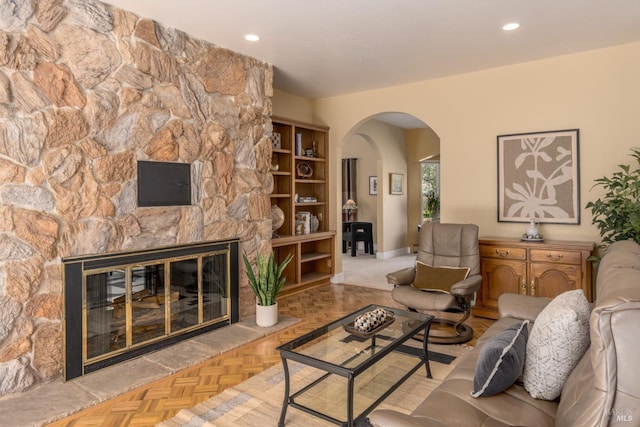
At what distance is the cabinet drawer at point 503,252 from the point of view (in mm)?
4004

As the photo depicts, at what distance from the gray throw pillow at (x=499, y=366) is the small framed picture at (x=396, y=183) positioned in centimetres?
658

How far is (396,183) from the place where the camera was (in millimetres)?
8344

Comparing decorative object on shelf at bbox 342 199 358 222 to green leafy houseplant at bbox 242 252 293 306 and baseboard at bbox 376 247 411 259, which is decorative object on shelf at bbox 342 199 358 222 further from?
green leafy houseplant at bbox 242 252 293 306

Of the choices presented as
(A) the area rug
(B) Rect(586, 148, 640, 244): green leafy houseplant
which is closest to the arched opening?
(B) Rect(586, 148, 640, 244): green leafy houseplant

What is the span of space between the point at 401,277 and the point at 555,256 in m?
1.49

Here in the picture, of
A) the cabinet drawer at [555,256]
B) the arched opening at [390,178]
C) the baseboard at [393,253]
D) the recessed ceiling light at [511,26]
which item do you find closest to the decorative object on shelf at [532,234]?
the cabinet drawer at [555,256]

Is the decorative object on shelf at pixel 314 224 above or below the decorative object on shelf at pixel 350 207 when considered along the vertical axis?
below

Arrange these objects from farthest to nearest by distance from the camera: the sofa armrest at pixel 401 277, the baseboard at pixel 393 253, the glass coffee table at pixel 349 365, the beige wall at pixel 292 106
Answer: the baseboard at pixel 393 253 < the beige wall at pixel 292 106 < the sofa armrest at pixel 401 277 < the glass coffee table at pixel 349 365

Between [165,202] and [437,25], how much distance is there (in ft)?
8.93

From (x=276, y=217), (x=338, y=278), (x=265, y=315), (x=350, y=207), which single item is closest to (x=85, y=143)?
(x=265, y=315)

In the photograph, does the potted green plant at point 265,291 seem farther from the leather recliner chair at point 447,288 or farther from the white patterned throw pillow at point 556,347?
the white patterned throw pillow at point 556,347

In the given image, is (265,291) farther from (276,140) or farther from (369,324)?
(276,140)

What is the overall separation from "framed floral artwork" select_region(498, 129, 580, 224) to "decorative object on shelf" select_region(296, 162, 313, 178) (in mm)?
2538

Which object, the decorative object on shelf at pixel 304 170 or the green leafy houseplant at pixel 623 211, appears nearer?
the green leafy houseplant at pixel 623 211
